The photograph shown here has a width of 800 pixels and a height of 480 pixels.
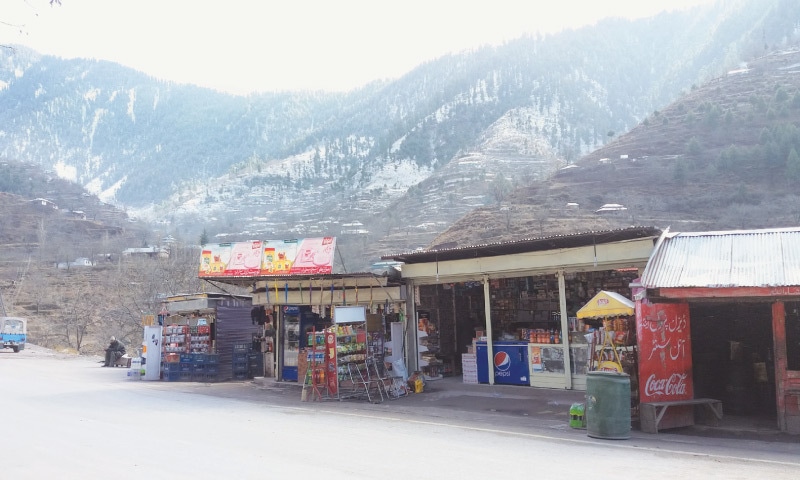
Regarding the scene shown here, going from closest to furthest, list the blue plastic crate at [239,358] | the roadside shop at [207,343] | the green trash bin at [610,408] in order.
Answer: the green trash bin at [610,408] → the roadside shop at [207,343] → the blue plastic crate at [239,358]

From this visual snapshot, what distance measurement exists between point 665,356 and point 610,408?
2115mm

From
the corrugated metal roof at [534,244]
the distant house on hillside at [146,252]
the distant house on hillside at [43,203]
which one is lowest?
the corrugated metal roof at [534,244]

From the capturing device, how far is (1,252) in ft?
261

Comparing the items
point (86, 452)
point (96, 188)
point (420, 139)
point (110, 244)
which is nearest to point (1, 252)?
point (110, 244)

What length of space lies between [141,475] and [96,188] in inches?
7163

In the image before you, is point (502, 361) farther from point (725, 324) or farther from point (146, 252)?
point (146, 252)

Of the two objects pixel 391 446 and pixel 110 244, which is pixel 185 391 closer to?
pixel 391 446

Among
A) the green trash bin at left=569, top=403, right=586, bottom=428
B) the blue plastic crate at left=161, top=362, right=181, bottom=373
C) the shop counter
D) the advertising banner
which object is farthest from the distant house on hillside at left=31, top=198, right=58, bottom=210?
the green trash bin at left=569, top=403, right=586, bottom=428

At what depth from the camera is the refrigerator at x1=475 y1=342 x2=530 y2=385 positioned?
51.8 feet

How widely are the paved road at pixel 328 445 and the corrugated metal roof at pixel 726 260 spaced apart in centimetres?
256

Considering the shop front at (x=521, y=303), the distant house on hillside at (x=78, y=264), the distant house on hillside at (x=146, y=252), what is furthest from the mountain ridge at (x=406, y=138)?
the shop front at (x=521, y=303)

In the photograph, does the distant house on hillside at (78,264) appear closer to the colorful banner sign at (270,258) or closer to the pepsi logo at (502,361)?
the colorful banner sign at (270,258)

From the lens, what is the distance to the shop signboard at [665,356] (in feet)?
36.9

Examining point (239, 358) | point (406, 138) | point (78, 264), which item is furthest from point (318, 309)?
point (406, 138)
